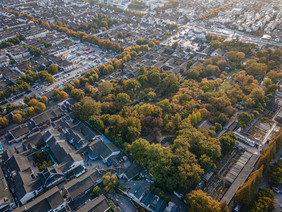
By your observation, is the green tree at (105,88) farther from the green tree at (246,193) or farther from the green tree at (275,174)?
the green tree at (275,174)

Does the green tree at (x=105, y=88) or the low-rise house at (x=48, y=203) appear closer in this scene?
the low-rise house at (x=48, y=203)

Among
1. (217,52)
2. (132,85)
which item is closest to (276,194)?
(132,85)

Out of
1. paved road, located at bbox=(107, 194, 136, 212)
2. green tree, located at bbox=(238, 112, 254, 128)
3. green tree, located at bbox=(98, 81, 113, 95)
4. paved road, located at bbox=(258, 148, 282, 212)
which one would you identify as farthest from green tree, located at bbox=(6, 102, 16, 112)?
paved road, located at bbox=(258, 148, 282, 212)

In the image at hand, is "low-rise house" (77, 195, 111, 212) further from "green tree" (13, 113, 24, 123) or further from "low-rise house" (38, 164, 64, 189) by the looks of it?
"green tree" (13, 113, 24, 123)

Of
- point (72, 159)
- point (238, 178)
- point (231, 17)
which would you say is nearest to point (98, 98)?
point (72, 159)

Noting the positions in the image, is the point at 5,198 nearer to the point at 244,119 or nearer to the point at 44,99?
the point at 44,99

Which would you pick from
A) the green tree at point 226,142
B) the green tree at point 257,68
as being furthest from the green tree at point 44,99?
Result: the green tree at point 257,68
